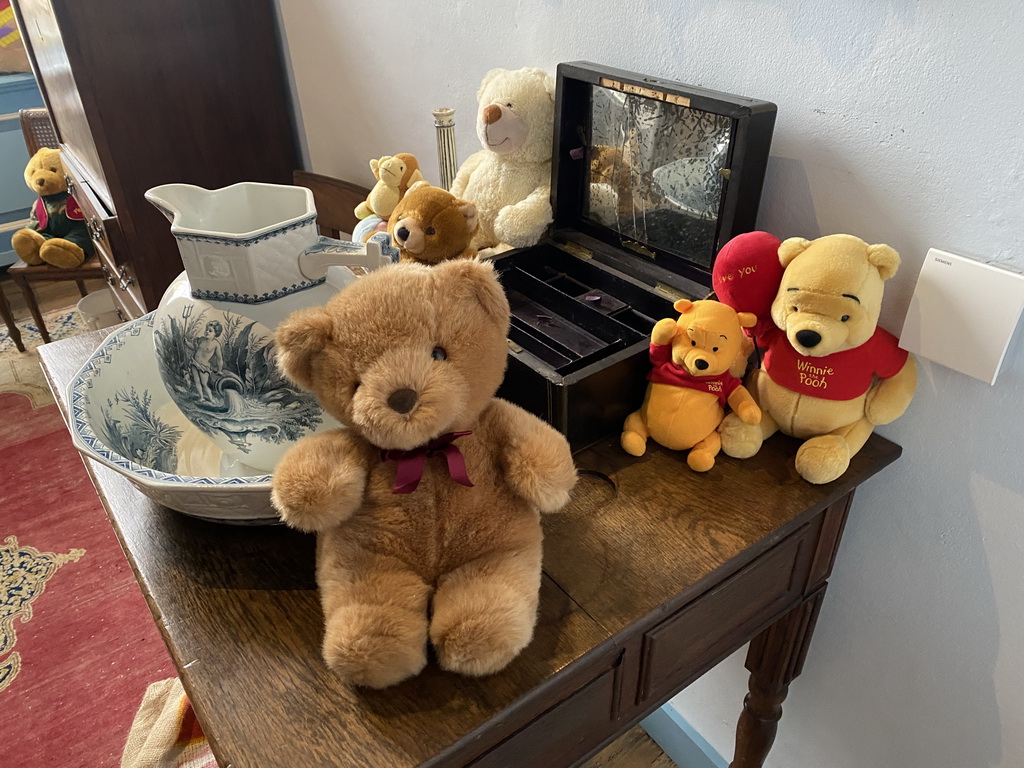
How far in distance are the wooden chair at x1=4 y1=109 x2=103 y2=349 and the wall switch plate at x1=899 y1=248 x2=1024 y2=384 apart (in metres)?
2.14

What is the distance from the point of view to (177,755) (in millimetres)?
1325

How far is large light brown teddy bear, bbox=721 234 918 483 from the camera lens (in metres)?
0.64

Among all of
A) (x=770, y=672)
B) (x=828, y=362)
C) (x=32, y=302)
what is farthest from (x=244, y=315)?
(x=32, y=302)

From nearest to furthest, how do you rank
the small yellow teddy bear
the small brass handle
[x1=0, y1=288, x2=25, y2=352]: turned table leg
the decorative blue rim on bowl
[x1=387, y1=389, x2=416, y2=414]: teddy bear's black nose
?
[x1=387, y1=389, x2=416, y2=414]: teddy bear's black nose, the decorative blue rim on bowl, the small yellow teddy bear, the small brass handle, [x1=0, y1=288, x2=25, y2=352]: turned table leg

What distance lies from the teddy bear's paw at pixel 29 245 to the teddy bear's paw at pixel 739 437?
2205 mm

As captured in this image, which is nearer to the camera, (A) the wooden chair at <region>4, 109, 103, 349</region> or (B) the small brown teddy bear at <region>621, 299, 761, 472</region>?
(B) the small brown teddy bear at <region>621, 299, 761, 472</region>

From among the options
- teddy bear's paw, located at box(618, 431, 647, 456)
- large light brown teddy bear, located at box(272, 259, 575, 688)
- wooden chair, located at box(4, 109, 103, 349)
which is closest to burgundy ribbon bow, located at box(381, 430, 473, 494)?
large light brown teddy bear, located at box(272, 259, 575, 688)

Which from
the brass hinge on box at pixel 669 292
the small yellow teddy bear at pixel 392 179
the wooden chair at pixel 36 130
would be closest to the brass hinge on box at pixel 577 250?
the brass hinge on box at pixel 669 292

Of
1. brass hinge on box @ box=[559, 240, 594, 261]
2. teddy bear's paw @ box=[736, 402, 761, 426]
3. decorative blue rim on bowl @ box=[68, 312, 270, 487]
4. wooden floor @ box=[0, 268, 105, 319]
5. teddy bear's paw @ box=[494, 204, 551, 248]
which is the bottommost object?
wooden floor @ box=[0, 268, 105, 319]

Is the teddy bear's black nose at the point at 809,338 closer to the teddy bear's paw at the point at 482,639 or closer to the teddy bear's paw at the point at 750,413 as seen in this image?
the teddy bear's paw at the point at 750,413

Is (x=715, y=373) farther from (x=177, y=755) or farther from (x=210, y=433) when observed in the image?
(x=177, y=755)

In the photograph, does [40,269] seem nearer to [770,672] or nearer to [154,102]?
[154,102]

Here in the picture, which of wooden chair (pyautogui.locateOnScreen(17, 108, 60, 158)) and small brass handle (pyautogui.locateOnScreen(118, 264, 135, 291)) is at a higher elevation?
wooden chair (pyautogui.locateOnScreen(17, 108, 60, 158))

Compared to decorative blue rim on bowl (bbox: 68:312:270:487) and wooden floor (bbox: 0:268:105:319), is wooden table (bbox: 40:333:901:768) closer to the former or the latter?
Result: decorative blue rim on bowl (bbox: 68:312:270:487)
